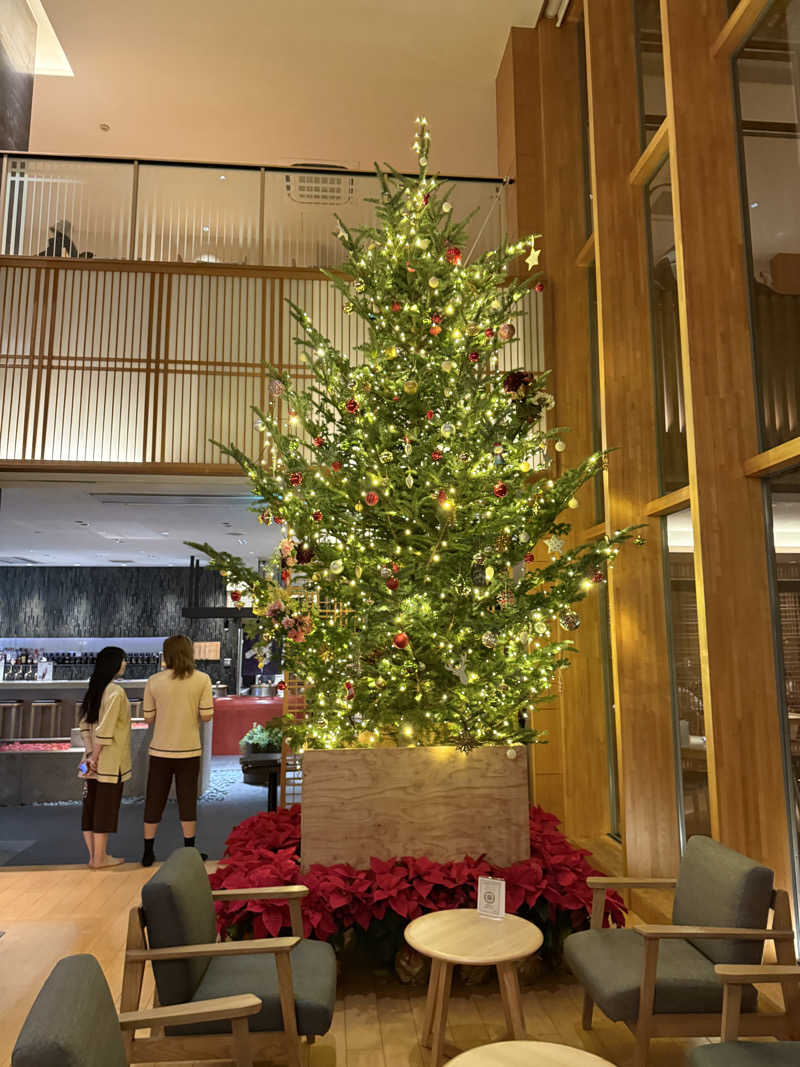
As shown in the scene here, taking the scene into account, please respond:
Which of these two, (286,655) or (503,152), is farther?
(503,152)

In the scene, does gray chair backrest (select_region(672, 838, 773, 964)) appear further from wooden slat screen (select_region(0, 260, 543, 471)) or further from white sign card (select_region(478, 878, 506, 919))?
wooden slat screen (select_region(0, 260, 543, 471))

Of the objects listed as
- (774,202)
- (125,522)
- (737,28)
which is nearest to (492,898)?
(774,202)

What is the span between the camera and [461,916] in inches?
116

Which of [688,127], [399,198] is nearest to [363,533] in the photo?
[399,198]

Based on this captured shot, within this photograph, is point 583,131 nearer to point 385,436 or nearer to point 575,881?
point 385,436

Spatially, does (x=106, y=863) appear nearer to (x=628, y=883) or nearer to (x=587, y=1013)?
(x=587, y=1013)

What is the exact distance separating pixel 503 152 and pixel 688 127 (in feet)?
12.5

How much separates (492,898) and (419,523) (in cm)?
164

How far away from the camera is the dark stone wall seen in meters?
15.6

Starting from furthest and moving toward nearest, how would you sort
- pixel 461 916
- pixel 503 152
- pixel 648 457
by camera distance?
pixel 503 152, pixel 648 457, pixel 461 916

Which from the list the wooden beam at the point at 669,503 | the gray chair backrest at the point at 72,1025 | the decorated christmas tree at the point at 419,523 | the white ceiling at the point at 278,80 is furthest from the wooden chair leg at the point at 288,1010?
the white ceiling at the point at 278,80

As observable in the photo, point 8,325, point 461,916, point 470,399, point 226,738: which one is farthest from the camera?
point 226,738

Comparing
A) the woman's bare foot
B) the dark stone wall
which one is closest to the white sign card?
the woman's bare foot

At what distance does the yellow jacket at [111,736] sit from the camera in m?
5.44
